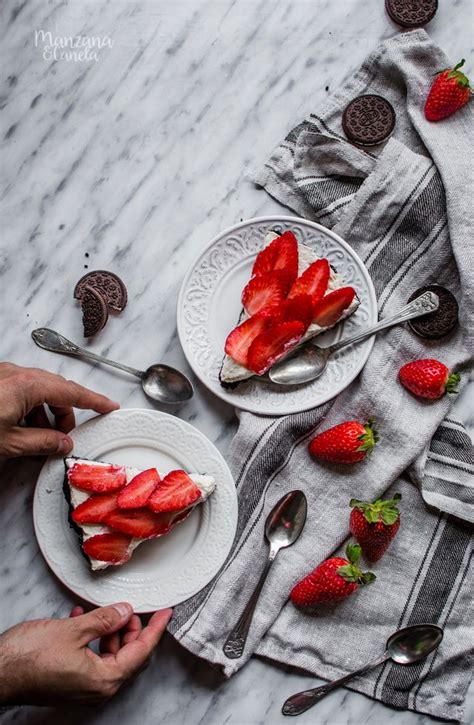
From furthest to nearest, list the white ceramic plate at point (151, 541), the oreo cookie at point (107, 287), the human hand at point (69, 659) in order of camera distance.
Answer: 1. the oreo cookie at point (107, 287)
2. the white ceramic plate at point (151, 541)
3. the human hand at point (69, 659)

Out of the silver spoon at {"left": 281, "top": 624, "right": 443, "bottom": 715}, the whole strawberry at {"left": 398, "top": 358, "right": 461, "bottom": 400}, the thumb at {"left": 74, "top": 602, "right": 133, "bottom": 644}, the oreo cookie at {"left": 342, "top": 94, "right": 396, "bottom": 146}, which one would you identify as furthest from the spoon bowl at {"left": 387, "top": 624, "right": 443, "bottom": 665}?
the oreo cookie at {"left": 342, "top": 94, "right": 396, "bottom": 146}

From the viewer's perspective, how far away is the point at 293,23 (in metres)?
2.54

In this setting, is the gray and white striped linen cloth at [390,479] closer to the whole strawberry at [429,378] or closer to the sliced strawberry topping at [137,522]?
the whole strawberry at [429,378]

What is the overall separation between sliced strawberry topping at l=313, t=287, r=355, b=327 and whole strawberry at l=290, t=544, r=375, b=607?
0.68m

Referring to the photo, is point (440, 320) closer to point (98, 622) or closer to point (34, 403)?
point (34, 403)

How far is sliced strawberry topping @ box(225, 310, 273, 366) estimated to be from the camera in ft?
7.54

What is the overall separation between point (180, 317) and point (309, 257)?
1.42ft

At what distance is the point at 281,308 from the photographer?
2.29 m

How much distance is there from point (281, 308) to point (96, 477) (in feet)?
2.41

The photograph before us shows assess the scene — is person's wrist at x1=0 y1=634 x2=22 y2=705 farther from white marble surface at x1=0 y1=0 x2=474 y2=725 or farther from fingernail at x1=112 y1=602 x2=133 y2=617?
white marble surface at x1=0 y1=0 x2=474 y2=725

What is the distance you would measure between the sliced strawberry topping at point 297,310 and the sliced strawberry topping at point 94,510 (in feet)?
2.40

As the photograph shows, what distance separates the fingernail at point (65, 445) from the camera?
228cm

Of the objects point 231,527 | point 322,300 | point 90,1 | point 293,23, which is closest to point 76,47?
point 90,1

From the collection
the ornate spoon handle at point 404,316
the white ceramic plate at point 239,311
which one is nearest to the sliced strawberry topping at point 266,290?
the white ceramic plate at point 239,311
